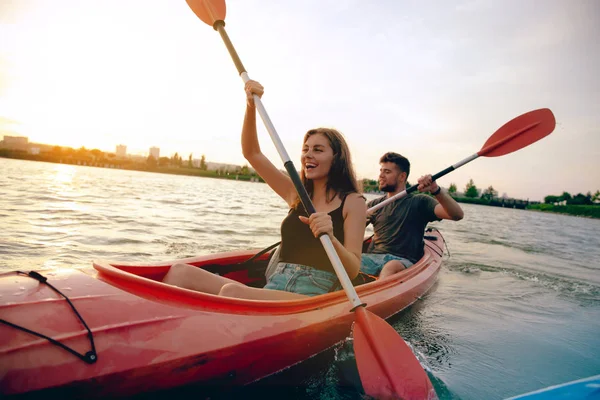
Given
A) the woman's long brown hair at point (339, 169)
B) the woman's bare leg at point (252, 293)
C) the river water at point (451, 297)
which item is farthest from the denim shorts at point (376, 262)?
the woman's bare leg at point (252, 293)

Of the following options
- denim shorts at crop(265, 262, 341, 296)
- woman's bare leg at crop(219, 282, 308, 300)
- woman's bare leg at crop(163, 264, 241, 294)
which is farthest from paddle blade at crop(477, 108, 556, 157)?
woman's bare leg at crop(163, 264, 241, 294)

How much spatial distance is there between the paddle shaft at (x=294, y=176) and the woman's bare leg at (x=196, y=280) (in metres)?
0.66

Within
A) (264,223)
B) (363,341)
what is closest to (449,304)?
(363,341)

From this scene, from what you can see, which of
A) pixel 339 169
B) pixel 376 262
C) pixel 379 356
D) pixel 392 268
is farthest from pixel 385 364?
pixel 376 262

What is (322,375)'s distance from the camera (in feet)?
7.53

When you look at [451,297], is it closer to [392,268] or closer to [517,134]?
[392,268]

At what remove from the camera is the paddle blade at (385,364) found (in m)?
1.92

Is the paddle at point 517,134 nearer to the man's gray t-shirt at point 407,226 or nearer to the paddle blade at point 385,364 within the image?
the man's gray t-shirt at point 407,226

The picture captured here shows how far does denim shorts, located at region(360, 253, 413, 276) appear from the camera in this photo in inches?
155

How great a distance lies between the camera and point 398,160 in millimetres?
4500

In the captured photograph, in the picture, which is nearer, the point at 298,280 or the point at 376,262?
the point at 298,280

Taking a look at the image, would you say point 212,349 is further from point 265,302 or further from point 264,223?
point 264,223

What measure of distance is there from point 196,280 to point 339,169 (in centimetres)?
121

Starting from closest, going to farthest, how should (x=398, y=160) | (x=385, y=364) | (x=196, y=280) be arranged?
(x=385, y=364) → (x=196, y=280) → (x=398, y=160)
